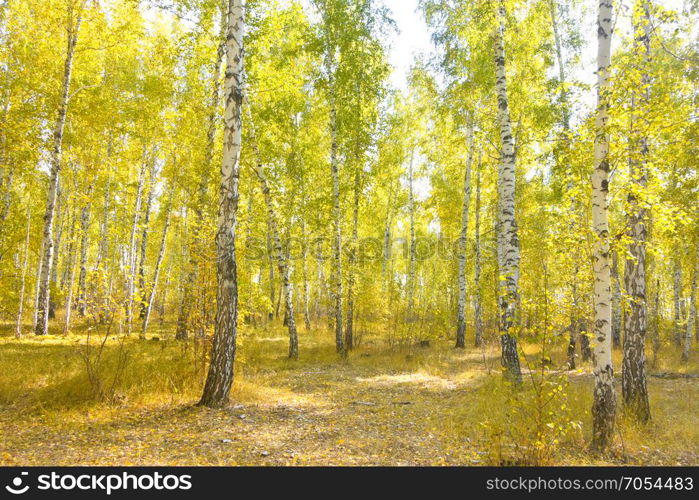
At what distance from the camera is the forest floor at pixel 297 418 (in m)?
4.52

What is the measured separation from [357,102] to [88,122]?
9274 mm

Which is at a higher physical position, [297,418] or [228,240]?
[228,240]

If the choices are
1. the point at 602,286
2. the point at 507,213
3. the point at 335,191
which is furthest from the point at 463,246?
the point at 602,286

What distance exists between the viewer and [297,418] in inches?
243

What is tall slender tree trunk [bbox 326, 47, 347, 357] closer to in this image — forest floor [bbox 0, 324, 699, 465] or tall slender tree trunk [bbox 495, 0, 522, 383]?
forest floor [bbox 0, 324, 699, 465]

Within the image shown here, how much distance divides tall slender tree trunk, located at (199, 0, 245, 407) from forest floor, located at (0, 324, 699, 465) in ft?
1.62

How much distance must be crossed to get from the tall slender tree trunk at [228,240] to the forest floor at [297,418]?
494mm

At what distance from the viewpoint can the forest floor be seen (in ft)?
14.8

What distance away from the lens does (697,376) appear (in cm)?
1144

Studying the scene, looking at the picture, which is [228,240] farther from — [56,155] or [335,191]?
[56,155]

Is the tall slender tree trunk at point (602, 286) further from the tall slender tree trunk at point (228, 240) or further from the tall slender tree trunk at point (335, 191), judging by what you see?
the tall slender tree trunk at point (335, 191)

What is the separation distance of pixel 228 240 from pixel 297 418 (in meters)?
3.15

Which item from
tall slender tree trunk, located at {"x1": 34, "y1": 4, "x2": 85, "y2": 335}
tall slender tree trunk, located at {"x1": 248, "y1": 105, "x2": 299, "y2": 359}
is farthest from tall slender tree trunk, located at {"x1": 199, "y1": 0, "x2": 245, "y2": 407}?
tall slender tree trunk, located at {"x1": 34, "y1": 4, "x2": 85, "y2": 335}

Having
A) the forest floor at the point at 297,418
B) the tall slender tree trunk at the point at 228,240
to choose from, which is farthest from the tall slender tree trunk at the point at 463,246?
the tall slender tree trunk at the point at 228,240
